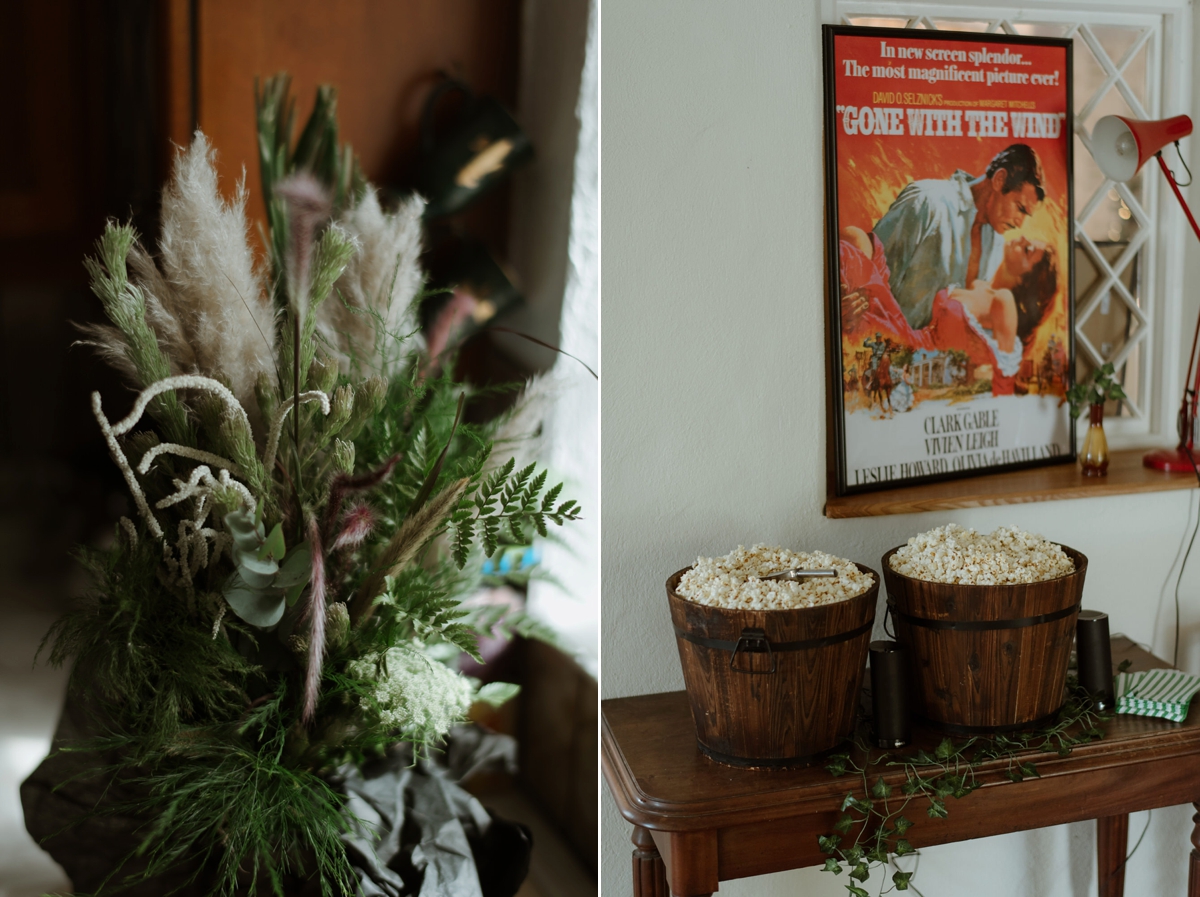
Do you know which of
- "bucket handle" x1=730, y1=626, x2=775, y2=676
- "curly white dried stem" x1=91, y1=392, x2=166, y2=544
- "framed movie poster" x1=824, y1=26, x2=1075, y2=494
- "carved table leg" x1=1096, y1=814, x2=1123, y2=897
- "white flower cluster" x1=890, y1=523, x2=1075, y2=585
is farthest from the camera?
"carved table leg" x1=1096, y1=814, x2=1123, y2=897

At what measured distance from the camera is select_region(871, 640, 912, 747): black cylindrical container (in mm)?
1180

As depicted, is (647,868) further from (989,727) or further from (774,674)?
(989,727)

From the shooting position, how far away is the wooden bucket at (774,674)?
42.1 inches

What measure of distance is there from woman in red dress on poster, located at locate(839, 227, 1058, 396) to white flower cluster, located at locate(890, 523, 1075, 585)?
1.25ft

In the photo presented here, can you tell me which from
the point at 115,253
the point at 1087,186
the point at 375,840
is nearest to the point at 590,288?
the point at 115,253

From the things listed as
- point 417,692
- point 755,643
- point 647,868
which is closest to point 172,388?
point 417,692

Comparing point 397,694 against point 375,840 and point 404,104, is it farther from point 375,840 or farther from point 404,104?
point 404,104

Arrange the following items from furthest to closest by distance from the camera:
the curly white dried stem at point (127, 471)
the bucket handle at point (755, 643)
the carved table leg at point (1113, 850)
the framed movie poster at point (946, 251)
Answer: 1. the carved table leg at point (1113, 850)
2. the framed movie poster at point (946, 251)
3. the bucket handle at point (755, 643)
4. the curly white dried stem at point (127, 471)

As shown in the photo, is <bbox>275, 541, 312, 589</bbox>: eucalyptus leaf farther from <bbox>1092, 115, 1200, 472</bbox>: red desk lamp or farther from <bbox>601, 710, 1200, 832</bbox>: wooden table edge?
<bbox>1092, 115, 1200, 472</bbox>: red desk lamp

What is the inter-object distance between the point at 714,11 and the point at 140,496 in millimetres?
1049

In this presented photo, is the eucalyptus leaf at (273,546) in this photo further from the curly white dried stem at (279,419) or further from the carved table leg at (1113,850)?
the carved table leg at (1113,850)

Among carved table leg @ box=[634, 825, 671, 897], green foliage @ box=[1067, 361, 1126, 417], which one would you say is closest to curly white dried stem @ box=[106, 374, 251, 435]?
carved table leg @ box=[634, 825, 671, 897]

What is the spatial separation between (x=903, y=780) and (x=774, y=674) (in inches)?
9.4

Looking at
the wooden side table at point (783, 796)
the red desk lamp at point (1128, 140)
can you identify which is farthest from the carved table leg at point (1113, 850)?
the red desk lamp at point (1128, 140)
